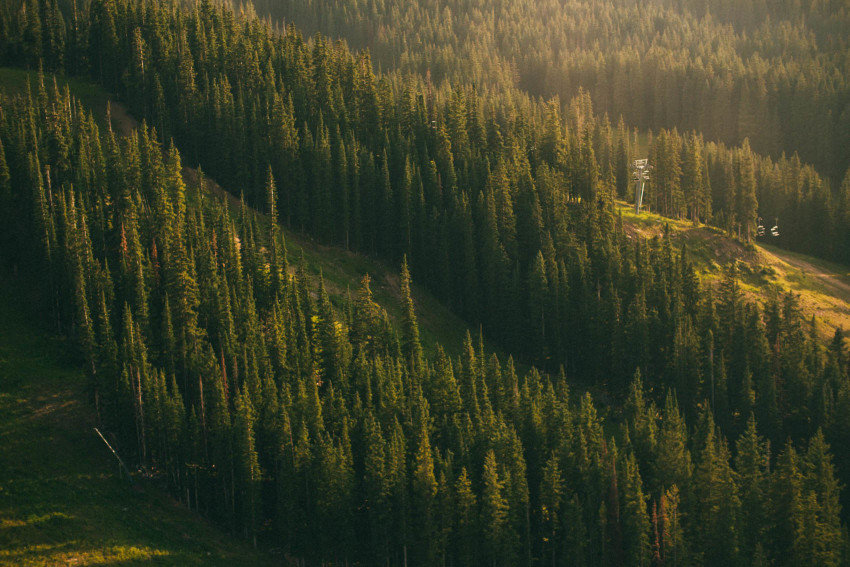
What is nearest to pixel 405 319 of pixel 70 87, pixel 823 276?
pixel 70 87

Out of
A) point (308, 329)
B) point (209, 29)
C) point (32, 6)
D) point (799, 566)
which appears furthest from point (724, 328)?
point (32, 6)

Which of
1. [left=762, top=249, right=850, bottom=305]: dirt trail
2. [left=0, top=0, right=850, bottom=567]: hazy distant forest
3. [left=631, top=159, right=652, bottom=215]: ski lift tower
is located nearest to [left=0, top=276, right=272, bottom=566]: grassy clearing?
[left=0, top=0, right=850, bottom=567]: hazy distant forest

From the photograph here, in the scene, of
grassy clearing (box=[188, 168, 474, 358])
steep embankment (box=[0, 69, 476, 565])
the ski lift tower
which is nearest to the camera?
steep embankment (box=[0, 69, 476, 565])

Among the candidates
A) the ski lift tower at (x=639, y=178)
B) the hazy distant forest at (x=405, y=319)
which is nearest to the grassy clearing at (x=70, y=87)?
the hazy distant forest at (x=405, y=319)

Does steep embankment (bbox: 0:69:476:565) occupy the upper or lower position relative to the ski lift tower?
lower

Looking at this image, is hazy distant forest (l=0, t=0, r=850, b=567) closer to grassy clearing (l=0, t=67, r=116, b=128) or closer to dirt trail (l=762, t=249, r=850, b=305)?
grassy clearing (l=0, t=67, r=116, b=128)

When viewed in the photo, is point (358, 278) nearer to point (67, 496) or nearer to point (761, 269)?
point (67, 496)

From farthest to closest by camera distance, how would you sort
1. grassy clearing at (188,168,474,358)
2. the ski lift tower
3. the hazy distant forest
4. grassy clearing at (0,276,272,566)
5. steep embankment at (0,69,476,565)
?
the ski lift tower < grassy clearing at (188,168,474,358) < the hazy distant forest < steep embankment at (0,69,476,565) < grassy clearing at (0,276,272,566)

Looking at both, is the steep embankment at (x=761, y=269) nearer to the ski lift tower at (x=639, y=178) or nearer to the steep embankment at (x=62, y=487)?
the ski lift tower at (x=639, y=178)
